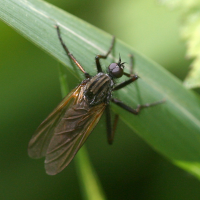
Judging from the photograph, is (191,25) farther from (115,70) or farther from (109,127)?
(109,127)

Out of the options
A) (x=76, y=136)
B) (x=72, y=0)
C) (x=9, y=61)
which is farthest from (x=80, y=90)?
(x=72, y=0)

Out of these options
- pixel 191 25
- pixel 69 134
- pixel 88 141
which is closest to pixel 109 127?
pixel 88 141

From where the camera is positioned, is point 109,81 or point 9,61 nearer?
point 109,81

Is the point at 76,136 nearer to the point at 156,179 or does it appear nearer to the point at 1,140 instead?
the point at 1,140

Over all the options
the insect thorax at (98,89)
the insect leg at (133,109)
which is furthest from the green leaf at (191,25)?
the insect thorax at (98,89)

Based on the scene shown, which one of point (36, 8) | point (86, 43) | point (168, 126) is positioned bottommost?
point (168, 126)

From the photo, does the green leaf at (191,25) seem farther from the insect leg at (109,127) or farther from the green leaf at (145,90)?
the insect leg at (109,127)
